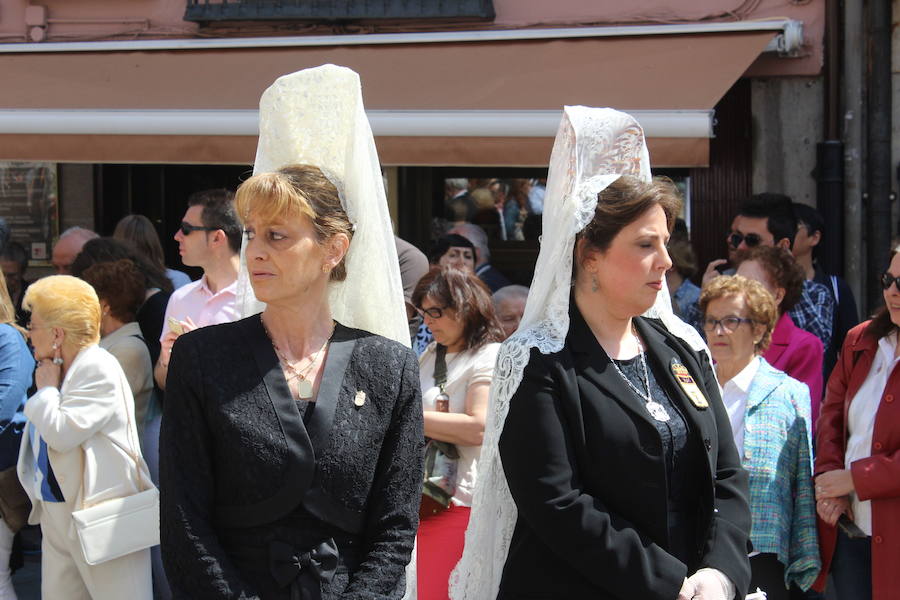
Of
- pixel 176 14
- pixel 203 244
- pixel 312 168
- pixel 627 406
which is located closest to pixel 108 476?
pixel 203 244

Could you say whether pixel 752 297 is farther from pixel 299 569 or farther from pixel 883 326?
pixel 299 569

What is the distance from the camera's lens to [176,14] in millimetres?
7727

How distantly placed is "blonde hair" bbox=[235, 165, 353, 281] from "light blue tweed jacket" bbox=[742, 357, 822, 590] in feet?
6.46

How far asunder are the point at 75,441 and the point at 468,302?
1581 millimetres

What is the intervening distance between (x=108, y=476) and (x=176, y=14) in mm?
4406

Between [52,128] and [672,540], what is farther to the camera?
[52,128]

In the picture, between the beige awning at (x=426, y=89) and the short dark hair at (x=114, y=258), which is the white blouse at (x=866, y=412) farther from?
the short dark hair at (x=114, y=258)

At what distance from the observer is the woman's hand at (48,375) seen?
4.36 m

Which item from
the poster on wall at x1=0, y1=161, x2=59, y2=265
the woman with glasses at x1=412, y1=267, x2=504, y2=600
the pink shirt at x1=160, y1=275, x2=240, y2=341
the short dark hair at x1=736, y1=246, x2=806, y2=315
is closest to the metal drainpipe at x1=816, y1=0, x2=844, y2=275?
the short dark hair at x1=736, y1=246, x2=806, y2=315

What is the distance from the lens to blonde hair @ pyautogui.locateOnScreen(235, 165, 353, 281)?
2.41 m

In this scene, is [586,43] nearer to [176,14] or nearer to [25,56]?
[176,14]

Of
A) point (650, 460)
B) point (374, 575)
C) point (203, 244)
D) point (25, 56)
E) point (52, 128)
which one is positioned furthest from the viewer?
point (25, 56)

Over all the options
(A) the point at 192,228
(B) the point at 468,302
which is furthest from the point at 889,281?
(A) the point at 192,228

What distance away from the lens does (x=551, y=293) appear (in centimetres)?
267
